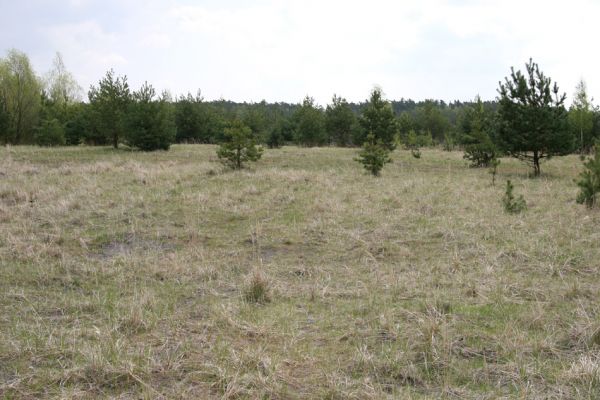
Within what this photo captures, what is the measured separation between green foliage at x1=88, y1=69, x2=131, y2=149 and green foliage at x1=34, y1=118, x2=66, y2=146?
419cm

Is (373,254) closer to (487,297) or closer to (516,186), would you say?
(487,297)

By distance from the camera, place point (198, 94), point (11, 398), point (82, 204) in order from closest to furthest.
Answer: point (11, 398) → point (82, 204) → point (198, 94)

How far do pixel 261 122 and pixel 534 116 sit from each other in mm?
27601

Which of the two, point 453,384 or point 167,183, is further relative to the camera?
point 167,183

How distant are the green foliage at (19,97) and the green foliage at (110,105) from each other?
11.8 m

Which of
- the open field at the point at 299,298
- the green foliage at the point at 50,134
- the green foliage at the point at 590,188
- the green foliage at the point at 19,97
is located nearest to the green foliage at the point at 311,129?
the green foliage at the point at 50,134

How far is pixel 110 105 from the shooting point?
25.5 meters

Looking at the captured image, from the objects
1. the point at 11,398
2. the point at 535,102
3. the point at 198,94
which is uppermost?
the point at 198,94

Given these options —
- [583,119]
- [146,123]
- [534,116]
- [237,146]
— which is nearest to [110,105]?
[146,123]

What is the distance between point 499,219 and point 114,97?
2193 cm

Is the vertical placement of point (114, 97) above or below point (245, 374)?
above

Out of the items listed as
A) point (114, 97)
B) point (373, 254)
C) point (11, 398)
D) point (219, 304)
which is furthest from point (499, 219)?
point (114, 97)

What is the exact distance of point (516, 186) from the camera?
14273 millimetres

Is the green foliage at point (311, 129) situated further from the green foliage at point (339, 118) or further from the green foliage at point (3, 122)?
the green foliage at point (3, 122)
